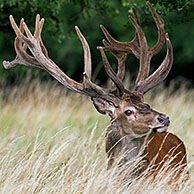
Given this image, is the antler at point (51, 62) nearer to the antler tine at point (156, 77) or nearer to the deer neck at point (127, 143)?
the deer neck at point (127, 143)

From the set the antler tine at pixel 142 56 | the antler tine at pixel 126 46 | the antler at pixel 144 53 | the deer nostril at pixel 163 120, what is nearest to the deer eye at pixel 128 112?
the deer nostril at pixel 163 120

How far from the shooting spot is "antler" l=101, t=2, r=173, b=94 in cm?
543

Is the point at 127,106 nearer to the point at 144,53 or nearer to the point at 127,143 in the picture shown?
the point at 127,143

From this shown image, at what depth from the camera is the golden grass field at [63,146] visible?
4.45 metres

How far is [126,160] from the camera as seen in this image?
16.5ft

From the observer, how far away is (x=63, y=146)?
5172 mm

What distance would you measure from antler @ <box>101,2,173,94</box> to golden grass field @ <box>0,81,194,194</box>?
0.60 m

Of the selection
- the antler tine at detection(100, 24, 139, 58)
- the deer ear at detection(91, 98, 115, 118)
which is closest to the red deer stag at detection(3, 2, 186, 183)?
the deer ear at detection(91, 98, 115, 118)

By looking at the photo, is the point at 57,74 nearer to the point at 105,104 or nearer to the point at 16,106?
the point at 105,104

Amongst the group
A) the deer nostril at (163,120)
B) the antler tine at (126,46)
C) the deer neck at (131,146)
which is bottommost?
the deer neck at (131,146)

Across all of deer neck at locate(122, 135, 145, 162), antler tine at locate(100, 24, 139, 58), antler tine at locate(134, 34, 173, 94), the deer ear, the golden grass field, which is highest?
antler tine at locate(100, 24, 139, 58)

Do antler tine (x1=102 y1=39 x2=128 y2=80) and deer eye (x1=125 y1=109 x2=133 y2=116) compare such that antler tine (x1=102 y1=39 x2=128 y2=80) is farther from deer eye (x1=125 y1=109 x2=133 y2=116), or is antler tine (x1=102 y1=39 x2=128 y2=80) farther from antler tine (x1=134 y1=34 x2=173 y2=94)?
deer eye (x1=125 y1=109 x2=133 y2=116)

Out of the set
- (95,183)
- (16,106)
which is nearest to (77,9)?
(16,106)

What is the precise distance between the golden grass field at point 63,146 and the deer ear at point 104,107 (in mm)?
150
